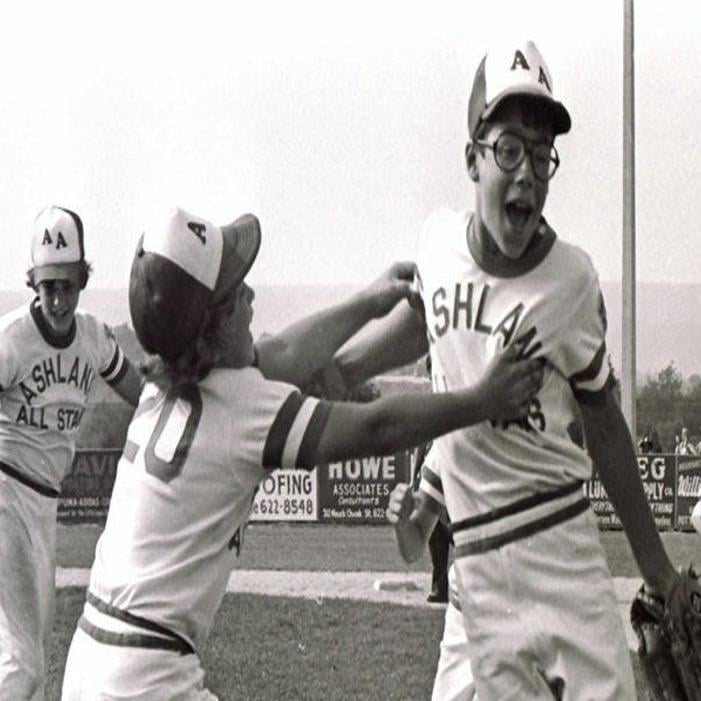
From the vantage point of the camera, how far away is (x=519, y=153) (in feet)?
13.9

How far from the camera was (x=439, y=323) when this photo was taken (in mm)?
4324

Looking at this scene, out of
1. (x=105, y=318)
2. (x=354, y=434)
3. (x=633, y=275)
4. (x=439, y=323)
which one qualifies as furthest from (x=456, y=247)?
(x=633, y=275)

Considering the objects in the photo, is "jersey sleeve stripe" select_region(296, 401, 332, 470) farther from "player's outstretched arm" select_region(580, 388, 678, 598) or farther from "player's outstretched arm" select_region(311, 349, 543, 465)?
"player's outstretched arm" select_region(580, 388, 678, 598)

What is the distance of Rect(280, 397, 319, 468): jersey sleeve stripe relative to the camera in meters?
4.00

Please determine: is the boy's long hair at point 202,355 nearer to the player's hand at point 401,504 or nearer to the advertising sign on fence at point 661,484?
the player's hand at point 401,504

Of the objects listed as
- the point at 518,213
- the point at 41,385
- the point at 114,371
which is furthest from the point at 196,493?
the point at 114,371

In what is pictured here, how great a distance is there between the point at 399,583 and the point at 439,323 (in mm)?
11186

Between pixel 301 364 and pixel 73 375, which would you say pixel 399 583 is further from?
pixel 301 364

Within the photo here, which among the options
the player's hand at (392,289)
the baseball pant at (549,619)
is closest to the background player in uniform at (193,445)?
the baseball pant at (549,619)

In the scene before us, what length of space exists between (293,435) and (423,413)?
11.8 inches

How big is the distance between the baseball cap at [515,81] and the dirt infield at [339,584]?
9.31 meters

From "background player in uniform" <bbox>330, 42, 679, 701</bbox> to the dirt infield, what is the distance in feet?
30.0

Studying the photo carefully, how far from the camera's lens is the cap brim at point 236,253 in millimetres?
4117

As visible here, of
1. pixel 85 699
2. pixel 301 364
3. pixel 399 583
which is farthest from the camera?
pixel 399 583
